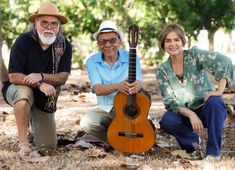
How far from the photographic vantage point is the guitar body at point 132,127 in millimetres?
4977

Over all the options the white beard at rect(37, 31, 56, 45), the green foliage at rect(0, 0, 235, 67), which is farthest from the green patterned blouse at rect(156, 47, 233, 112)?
the green foliage at rect(0, 0, 235, 67)

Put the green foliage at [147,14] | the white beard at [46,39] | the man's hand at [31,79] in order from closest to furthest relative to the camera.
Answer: the man's hand at [31,79] → the white beard at [46,39] → the green foliage at [147,14]

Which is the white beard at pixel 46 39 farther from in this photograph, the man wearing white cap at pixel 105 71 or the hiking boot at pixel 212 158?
the hiking boot at pixel 212 158

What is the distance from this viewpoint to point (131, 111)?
5.00 metres

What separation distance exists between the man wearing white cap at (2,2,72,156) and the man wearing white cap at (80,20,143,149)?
345 mm

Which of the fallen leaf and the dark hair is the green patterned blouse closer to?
the dark hair

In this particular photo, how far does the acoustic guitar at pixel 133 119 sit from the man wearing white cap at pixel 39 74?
0.67 meters

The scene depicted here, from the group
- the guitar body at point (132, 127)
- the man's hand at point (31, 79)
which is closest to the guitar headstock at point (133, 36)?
the guitar body at point (132, 127)

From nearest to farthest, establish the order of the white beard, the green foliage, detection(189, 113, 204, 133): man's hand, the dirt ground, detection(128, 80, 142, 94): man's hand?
the dirt ground
detection(189, 113, 204, 133): man's hand
detection(128, 80, 142, 94): man's hand
the white beard
the green foliage

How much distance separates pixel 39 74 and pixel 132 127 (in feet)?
3.30

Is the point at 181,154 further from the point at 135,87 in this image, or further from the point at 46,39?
the point at 46,39

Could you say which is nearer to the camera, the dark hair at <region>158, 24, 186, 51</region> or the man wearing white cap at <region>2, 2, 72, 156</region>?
the dark hair at <region>158, 24, 186, 51</region>

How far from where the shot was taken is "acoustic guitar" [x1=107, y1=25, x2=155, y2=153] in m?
4.97

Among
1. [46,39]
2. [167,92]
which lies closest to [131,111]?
[167,92]
